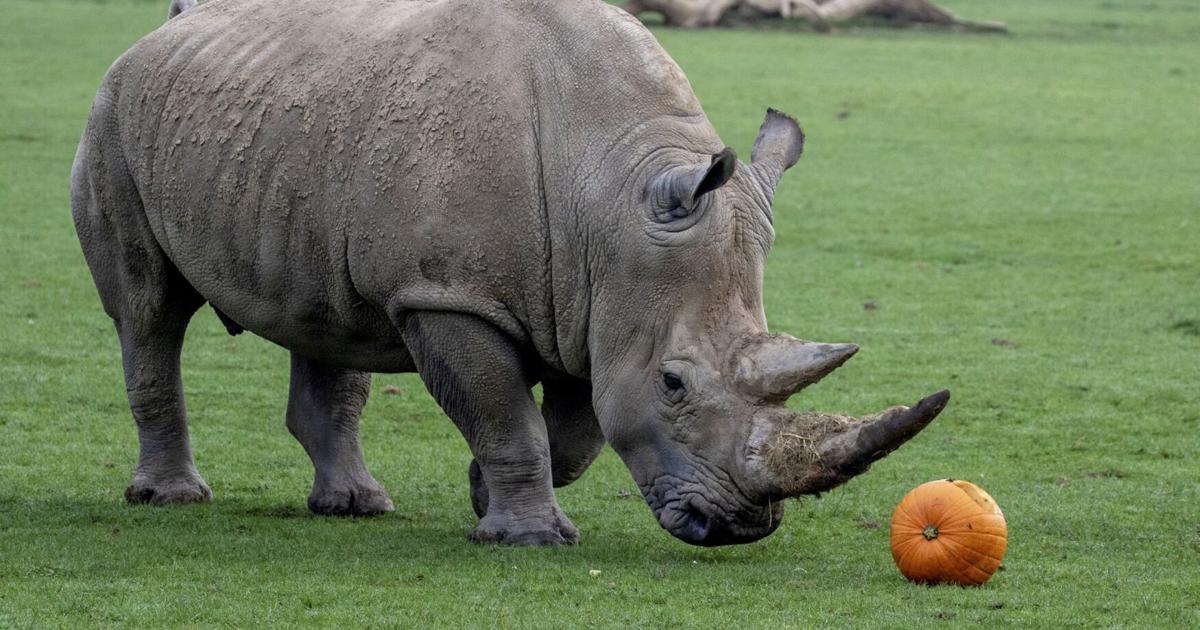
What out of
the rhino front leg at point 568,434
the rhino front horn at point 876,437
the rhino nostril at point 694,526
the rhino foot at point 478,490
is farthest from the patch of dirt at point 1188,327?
the rhino front horn at point 876,437

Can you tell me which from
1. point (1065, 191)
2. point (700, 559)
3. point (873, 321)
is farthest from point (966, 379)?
point (1065, 191)

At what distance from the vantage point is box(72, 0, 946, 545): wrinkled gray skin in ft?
21.7

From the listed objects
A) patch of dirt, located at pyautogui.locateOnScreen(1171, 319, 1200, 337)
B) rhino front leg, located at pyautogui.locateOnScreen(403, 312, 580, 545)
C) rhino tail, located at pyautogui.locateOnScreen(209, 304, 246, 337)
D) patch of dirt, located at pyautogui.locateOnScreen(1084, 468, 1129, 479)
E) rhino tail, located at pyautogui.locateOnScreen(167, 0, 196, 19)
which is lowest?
patch of dirt, located at pyautogui.locateOnScreen(1171, 319, 1200, 337)

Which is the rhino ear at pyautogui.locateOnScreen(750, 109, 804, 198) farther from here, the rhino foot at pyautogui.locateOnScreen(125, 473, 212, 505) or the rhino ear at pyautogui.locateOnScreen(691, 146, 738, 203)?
the rhino foot at pyautogui.locateOnScreen(125, 473, 212, 505)

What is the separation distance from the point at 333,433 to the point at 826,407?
118 inches

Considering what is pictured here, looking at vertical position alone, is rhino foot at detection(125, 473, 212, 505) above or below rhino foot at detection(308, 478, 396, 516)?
below

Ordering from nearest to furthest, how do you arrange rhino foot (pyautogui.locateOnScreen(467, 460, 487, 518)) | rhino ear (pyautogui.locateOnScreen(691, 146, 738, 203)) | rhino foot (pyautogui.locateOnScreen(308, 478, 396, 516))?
rhino ear (pyautogui.locateOnScreen(691, 146, 738, 203)) < rhino foot (pyautogui.locateOnScreen(467, 460, 487, 518)) < rhino foot (pyautogui.locateOnScreen(308, 478, 396, 516))

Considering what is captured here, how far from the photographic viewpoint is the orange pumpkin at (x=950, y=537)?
649 centimetres

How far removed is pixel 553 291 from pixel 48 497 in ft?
8.17

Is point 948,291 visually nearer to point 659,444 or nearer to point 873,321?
point 873,321

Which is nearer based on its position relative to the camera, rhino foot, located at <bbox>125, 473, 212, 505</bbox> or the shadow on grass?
the shadow on grass

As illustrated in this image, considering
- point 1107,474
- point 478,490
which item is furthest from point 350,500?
point 1107,474

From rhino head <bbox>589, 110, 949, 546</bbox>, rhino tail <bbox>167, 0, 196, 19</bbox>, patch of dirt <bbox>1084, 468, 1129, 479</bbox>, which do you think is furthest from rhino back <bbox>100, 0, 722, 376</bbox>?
patch of dirt <bbox>1084, 468, 1129, 479</bbox>

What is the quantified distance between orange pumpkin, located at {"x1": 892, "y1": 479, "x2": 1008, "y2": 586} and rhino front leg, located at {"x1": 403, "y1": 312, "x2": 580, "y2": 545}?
1331 millimetres
